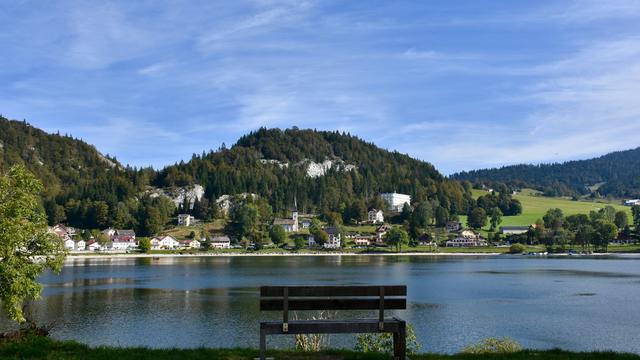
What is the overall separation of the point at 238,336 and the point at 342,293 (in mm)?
23298

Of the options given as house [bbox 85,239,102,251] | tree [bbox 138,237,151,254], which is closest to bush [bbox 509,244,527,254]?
tree [bbox 138,237,151,254]

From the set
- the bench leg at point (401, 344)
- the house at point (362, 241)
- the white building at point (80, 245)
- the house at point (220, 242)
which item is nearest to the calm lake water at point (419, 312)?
the bench leg at point (401, 344)

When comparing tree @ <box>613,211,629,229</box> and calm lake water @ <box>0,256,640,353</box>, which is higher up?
tree @ <box>613,211,629,229</box>

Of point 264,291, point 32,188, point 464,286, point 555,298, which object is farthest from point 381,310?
point 464,286

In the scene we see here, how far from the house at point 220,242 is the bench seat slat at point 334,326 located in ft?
578

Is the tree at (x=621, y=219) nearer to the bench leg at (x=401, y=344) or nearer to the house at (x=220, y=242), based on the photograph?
the house at (x=220, y=242)

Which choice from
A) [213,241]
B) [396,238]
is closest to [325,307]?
[396,238]

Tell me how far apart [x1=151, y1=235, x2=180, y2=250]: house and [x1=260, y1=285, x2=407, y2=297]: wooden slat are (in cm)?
17548

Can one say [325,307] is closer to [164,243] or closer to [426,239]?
[164,243]

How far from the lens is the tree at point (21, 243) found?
65.7ft

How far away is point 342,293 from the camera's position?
1259 cm

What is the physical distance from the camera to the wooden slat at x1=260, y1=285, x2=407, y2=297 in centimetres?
1218

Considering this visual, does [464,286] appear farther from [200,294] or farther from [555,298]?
[200,294]

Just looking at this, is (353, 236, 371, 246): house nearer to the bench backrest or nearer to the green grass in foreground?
the green grass in foreground
